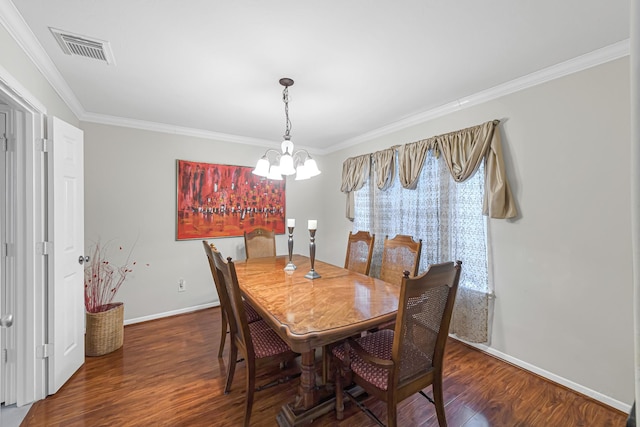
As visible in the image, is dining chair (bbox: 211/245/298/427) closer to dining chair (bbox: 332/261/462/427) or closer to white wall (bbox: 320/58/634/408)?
dining chair (bbox: 332/261/462/427)

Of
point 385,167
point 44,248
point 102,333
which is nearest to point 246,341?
point 44,248

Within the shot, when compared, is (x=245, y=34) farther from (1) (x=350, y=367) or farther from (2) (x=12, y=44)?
(1) (x=350, y=367)

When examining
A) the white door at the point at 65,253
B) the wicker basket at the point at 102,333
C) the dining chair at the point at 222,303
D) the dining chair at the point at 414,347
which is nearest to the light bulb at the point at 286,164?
the dining chair at the point at 222,303

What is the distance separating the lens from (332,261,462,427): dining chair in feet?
4.68

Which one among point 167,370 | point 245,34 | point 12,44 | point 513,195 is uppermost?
point 245,34

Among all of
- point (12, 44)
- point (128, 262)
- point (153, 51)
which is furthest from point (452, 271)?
point (128, 262)

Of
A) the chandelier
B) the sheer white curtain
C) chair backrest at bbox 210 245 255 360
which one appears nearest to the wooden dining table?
chair backrest at bbox 210 245 255 360

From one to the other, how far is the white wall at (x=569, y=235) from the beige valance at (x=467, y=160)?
11 cm

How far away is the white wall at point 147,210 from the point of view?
311 centimetres

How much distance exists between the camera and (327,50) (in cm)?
194

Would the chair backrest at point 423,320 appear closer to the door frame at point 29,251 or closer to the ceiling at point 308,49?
the ceiling at point 308,49

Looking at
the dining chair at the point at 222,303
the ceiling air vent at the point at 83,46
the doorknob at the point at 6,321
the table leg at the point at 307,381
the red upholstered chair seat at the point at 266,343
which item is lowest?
the table leg at the point at 307,381

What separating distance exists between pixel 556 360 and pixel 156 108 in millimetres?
4186

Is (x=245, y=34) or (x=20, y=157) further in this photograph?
(x=20, y=157)
